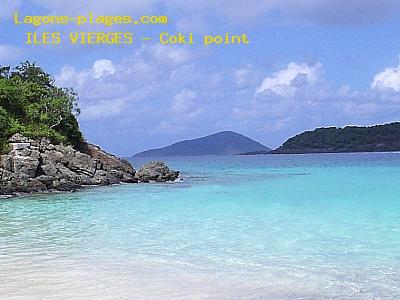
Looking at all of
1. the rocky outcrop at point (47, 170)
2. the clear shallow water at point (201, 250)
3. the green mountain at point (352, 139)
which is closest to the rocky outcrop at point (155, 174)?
the rocky outcrop at point (47, 170)

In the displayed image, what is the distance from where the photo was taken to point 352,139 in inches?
6137

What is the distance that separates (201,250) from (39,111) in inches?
1270

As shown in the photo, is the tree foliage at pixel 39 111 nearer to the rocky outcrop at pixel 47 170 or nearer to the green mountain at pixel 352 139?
the rocky outcrop at pixel 47 170

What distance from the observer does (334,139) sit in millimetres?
159500

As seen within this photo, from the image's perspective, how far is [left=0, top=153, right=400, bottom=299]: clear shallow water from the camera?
902 centimetres

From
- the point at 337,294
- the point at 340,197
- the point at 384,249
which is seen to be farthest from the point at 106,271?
the point at 340,197

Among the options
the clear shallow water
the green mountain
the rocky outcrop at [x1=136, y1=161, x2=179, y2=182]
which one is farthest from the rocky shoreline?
the green mountain

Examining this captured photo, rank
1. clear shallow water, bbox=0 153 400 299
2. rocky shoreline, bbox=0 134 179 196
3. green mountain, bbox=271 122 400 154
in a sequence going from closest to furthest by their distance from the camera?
clear shallow water, bbox=0 153 400 299
rocky shoreline, bbox=0 134 179 196
green mountain, bbox=271 122 400 154

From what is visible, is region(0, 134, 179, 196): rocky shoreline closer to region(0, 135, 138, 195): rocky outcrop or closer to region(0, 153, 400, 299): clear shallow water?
region(0, 135, 138, 195): rocky outcrop

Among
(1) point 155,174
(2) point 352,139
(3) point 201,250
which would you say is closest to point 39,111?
(1) point 155,174

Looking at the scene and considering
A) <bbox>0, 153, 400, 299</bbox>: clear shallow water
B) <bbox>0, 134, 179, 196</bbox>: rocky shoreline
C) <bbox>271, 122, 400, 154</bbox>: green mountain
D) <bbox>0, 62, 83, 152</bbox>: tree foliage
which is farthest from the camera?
<bbox>271, 122, 400, 154</bbox>: green mountain

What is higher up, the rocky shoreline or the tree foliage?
the tree foliage

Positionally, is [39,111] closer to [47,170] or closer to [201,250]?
[47,170]

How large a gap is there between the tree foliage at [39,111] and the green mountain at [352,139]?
398 ft
